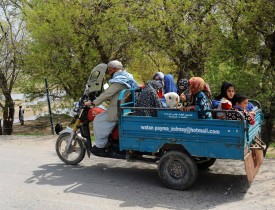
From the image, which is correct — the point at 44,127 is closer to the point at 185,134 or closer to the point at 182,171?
the point at 182,171

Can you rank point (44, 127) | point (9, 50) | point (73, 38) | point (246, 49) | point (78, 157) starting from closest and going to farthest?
point (78, 157), point (246, 49), point (73, 38), point (9, 50), point (44, 127)

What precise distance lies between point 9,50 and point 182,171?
14159 millimetres

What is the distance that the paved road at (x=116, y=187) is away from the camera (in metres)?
4.81

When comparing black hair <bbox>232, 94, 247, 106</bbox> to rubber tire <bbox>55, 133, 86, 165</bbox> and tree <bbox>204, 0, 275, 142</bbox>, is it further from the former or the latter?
tree <bbox>204, 0, 275, 142</bbox>

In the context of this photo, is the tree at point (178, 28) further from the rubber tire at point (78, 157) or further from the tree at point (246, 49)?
the rubber tire at point (78, 157)

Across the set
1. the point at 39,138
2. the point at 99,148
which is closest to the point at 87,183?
the point at 99,148

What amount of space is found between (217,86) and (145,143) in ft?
16.6

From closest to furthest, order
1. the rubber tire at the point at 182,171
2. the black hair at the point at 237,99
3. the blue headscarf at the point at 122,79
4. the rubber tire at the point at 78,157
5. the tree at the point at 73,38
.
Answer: the rubber tire at the point at 182,171, the black hair at the point at 237,99, the blue headscarf at the point at 122,79, the rubber tire at the point at 78,157, the tree at the point at 73,38

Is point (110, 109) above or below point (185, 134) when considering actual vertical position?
above

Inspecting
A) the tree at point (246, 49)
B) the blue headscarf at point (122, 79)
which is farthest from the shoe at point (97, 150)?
the tree at point (246, 49)

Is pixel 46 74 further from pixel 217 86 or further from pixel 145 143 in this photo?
pixel 145 143

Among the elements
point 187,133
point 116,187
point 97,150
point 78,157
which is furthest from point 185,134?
point 78,157

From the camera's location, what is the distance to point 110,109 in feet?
19.5

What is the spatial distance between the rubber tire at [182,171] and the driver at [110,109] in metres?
1.07
